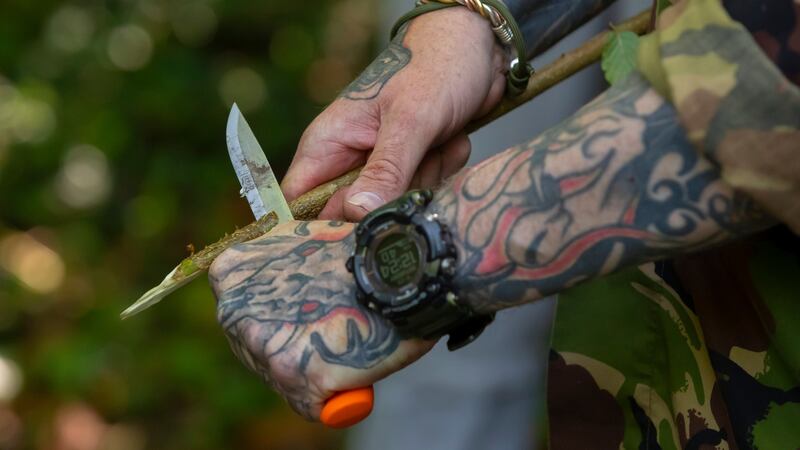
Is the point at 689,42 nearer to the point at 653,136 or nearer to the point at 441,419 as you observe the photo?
the point at 653,136

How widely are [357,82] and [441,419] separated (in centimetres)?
120

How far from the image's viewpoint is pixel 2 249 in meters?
3.41

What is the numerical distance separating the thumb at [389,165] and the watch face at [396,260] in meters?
0.19

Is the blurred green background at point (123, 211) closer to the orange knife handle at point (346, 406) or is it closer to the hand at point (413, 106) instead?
the hand at point (413, 106)

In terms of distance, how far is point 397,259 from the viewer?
1200 mm

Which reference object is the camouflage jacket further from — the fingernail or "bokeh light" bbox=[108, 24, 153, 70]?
"bokeh light" bbox=[108, 24, 153, 70]

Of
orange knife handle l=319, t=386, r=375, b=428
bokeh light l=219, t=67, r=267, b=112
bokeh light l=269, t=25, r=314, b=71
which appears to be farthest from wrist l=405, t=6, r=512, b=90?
bokeh light l=269, t=25, r=314, b=71

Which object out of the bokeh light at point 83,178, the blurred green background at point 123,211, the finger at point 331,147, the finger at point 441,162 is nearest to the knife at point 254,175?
the finger at point 331,147

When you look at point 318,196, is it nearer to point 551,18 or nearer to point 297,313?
point 297,313

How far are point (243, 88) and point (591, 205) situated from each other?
103 inches

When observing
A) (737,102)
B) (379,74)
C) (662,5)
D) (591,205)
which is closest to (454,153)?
(379,74)

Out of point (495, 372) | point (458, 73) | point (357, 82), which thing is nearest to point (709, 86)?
point (458, 73)

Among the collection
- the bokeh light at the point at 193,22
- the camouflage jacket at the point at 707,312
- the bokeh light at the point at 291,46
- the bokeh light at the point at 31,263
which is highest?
the camouflage jacket at the point at 707,312

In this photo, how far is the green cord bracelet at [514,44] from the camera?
1574 millimetres
